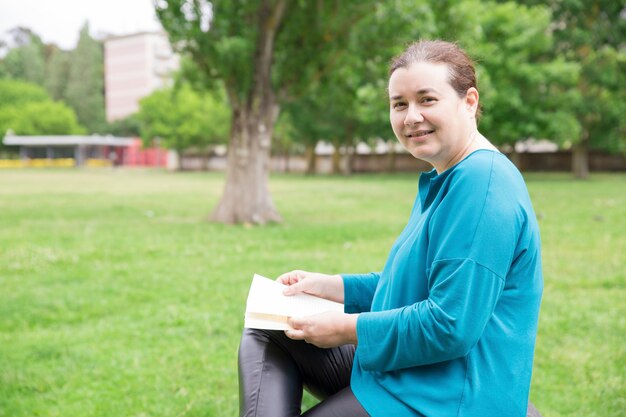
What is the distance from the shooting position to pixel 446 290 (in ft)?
5.27

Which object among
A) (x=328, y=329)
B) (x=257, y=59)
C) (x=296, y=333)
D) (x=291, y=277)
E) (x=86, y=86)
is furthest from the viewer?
(x=86, y=86)

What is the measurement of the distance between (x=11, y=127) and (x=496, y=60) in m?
53.8

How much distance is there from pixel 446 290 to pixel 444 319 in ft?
0.25

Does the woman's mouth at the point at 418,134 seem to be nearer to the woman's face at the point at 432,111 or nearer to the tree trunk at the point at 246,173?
the woman's face at the point at 432,111

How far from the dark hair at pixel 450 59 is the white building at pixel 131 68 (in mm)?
88298

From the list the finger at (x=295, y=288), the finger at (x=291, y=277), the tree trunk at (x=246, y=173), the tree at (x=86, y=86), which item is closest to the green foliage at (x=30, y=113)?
the tree at (x=86, y=86)

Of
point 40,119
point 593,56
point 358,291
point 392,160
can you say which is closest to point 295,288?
point 358,291

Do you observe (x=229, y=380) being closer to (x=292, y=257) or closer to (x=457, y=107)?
(x=457, y=107)

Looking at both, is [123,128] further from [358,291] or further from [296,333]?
[296,333]

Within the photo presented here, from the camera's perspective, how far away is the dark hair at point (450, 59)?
5.81 ft

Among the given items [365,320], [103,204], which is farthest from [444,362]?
[103,204]

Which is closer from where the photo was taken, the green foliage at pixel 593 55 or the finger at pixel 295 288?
the finger at pixel 295 288

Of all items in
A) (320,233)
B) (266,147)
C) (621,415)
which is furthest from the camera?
(266,147)

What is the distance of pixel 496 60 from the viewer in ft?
85.6
